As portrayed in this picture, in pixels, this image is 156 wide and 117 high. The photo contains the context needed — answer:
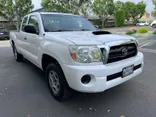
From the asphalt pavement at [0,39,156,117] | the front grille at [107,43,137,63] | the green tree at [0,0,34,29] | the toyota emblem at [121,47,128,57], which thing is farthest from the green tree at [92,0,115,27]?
the toyota emblem at [121,47,128,57]

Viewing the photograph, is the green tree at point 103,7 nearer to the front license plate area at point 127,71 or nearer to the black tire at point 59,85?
the front license plate area at point 127,71

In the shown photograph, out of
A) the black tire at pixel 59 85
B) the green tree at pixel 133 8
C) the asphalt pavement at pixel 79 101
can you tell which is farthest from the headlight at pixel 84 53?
the green tree at pixel 133 8

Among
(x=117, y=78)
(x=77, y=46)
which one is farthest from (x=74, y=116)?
(x=77, y=46)

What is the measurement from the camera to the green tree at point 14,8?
27359 mm

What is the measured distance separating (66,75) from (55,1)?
3477 cm

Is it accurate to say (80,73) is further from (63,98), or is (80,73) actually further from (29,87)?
(29,87)

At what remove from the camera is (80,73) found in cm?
245

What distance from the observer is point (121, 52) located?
9.33ft

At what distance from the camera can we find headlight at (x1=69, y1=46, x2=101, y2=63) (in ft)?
8.20

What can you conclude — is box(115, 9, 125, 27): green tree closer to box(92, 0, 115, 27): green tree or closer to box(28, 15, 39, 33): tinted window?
box(92, 0, 115, 27): green tree

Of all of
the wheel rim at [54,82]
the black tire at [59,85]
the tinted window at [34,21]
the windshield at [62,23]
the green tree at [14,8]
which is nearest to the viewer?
the black tire at [59,85]

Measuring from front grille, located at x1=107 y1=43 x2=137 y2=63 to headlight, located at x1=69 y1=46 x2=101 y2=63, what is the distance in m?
0.28

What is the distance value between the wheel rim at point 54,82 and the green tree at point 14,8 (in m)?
26.3

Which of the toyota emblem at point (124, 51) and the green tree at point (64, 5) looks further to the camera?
the green tree at point (64, 5)
